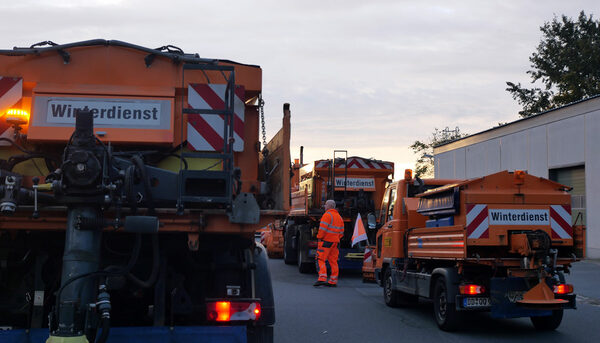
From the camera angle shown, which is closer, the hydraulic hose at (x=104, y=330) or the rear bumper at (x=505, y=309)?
the hydraulic hose at (x=104, y=330)

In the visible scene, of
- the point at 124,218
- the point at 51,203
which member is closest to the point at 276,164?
the point at 124,218

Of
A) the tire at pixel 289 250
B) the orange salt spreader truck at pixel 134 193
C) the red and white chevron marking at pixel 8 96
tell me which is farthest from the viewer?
the tire at pixel 289 250

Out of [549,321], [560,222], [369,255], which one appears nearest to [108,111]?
[560,222]

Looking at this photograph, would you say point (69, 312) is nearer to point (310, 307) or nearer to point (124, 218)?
point (124, 218)

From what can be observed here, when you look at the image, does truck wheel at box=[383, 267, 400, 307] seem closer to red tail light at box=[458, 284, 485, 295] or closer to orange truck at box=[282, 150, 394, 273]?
red tail light at box=[458, 284, 485, 295]

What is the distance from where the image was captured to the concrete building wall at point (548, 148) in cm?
2525

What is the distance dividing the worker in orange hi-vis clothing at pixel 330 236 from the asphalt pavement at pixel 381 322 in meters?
0.64

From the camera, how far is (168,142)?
5.66 m

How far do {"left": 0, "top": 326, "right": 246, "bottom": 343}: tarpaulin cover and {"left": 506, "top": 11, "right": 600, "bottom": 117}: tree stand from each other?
43051 mm

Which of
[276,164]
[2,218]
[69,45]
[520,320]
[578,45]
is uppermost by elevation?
[578,45]

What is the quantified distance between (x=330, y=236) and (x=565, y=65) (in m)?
37.4

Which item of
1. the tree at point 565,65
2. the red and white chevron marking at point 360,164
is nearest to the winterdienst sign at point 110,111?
the red and white chevron marking at point 360,164

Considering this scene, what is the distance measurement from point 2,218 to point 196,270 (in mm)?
1645

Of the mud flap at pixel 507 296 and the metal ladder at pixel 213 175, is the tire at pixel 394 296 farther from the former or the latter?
the metal ladder at pixel 213 175
